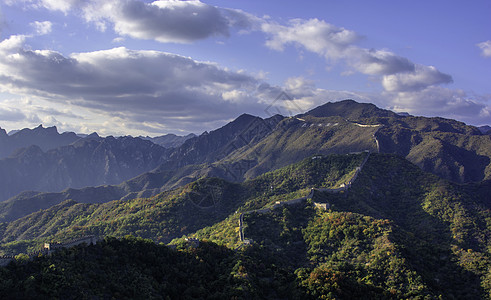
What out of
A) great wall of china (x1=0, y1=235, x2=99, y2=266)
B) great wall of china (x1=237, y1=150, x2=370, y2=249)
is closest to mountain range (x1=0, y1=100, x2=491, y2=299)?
great wall of china (x1=237, y1=150, x2=370, y2=249)

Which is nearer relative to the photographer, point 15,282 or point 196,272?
point 15,282

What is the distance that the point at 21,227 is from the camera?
7057 inches

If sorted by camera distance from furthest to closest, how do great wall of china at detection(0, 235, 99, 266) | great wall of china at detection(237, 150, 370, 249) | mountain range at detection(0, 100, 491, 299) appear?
great wall of china at detection(237, 150, 370, 249)
mountain range at detection(0, 100, 491, 299)
great wall of china at detection(0, 235, 99, 266)

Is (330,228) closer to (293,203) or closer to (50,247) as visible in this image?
(293,203)

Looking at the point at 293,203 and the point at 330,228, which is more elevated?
the point at 293,203

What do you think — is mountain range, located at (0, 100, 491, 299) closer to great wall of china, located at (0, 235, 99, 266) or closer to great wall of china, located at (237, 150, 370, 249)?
great wall of china, located at (237, 150, 370, 249)

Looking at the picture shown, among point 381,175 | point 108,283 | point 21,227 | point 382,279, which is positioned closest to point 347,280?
point 382,279

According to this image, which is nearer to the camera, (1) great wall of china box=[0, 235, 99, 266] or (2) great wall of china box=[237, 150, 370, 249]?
(1) great wall of china box=[0, 235, 99, 266]

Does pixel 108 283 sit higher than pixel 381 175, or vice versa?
pixel 381 175

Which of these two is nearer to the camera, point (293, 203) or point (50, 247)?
point (50, 247)

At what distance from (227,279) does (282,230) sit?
32.4m

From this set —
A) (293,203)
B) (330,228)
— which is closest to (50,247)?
(330,228)

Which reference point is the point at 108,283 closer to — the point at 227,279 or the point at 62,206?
the point at 227,279

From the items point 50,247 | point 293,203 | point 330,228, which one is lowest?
point 330,228
